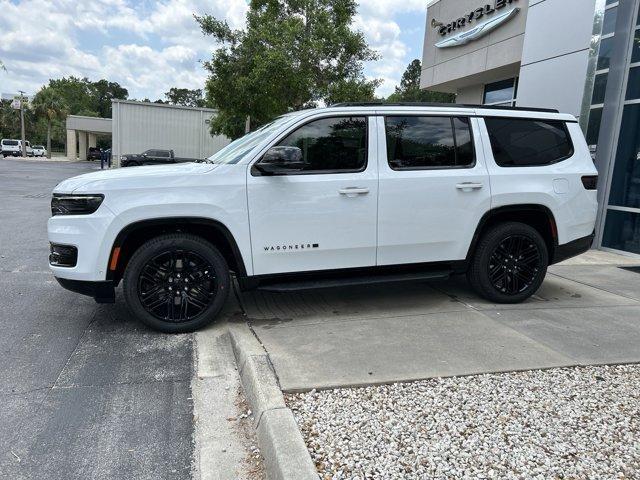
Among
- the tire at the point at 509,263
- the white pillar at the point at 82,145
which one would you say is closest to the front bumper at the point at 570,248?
the tire at the point at 509,263

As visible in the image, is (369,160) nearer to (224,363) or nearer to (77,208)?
(224,363)

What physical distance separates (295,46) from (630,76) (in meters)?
11.2

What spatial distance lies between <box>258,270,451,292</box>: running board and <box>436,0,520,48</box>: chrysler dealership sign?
10.2 meters

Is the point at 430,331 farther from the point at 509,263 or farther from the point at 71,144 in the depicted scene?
the point at 71,144

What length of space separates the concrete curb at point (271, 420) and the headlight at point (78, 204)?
1.63 metres

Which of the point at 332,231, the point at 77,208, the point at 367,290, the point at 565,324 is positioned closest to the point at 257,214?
the point at 332,231

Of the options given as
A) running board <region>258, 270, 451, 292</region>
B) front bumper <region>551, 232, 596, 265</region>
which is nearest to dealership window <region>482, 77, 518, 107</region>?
front bumper <region>551, 232, 596, 265</region>

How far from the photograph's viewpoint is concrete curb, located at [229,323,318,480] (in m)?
2.47

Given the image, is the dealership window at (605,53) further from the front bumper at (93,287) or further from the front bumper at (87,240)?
the front bumper at (93,287)

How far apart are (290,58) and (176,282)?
1426 centimetres

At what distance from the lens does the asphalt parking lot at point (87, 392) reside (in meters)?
2.75

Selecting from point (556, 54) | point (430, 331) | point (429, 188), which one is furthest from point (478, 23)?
point (430, 331)

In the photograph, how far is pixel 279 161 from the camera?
4297 millimetres

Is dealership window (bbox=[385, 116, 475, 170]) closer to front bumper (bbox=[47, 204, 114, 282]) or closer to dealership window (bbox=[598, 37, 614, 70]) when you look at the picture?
front bumper (bbox=[47, 204, 114, 282])
